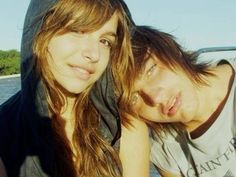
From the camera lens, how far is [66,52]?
2.60 metres

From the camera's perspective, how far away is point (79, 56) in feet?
8.59

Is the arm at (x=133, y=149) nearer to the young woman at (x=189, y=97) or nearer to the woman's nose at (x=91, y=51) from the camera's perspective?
the young woman at (x=189, y=97)

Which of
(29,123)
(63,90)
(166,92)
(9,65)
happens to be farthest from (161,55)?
(9,65)

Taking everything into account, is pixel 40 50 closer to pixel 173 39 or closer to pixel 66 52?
pixel 66 52

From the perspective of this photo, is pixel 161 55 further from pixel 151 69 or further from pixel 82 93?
pixel 82 93

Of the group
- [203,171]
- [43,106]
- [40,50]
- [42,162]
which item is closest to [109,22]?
[40,50]

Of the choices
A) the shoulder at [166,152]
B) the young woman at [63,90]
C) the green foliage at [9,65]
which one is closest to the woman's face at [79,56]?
the young woman at [63,90]

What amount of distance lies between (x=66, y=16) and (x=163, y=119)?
1006mm

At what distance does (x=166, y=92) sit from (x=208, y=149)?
0.54m

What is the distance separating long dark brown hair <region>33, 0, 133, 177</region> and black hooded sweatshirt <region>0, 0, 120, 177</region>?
0.07m

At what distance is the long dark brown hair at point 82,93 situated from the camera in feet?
8.68

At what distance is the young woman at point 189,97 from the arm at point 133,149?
0.04m

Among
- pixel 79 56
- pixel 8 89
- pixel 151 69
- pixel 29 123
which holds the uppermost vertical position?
pixel 79 56

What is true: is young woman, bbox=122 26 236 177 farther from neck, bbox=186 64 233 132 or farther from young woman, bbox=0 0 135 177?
young woman, bbox=0 0 135 177
